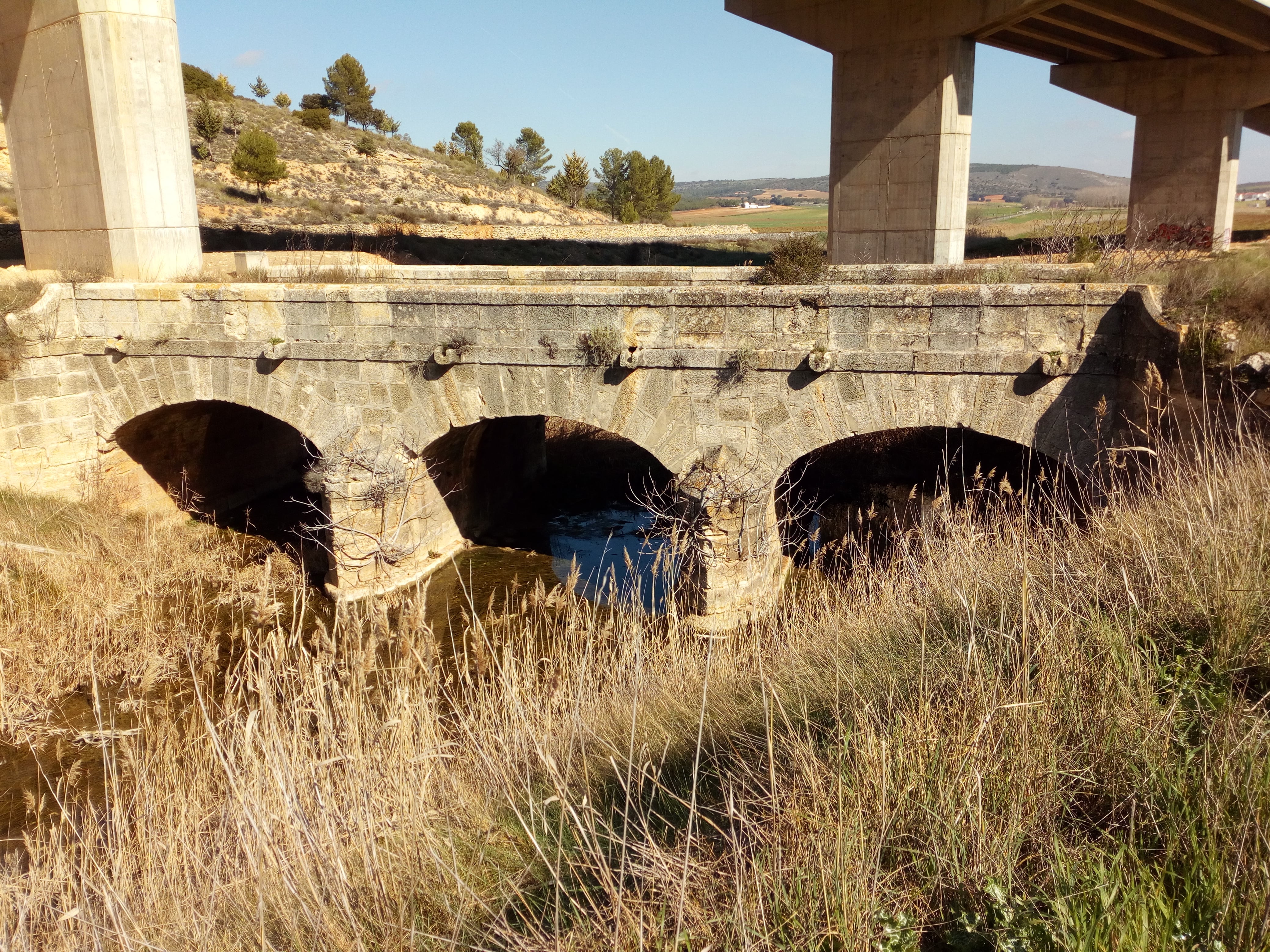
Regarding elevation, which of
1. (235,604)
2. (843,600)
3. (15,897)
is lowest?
(235,604)

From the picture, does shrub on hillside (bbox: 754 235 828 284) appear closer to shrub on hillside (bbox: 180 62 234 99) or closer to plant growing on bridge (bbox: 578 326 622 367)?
plant growing on bridge (bbox: 578 326 622 367)

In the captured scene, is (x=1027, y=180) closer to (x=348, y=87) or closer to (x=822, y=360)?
(x=348, y=87)

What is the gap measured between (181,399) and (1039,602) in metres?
8.64

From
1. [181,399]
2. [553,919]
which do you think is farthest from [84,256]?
[553,919]

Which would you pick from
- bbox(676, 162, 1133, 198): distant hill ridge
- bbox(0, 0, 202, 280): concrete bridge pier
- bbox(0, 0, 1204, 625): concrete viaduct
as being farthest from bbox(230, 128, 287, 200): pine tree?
bbox(676, 162, 1133, 198): distant hill ridge

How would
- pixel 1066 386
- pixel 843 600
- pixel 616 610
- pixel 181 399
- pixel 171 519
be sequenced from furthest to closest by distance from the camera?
pixel 171 519
pixel 181 399
pixel 616 610
pixel 1066 386
pixel 843 600

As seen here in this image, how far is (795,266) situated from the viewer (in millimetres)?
9141

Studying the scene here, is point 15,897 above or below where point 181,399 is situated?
below

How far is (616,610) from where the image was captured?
8.39 meters

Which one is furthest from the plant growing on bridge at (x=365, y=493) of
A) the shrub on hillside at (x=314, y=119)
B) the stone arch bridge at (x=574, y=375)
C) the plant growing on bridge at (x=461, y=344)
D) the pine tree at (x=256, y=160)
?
the shrub on hillside at (x=314, y=119)

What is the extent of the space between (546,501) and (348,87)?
43.4 m

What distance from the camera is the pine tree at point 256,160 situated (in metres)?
29.3

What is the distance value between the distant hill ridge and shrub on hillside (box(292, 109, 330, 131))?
63607mm

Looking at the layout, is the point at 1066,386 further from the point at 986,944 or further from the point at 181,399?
the point at 181,399
